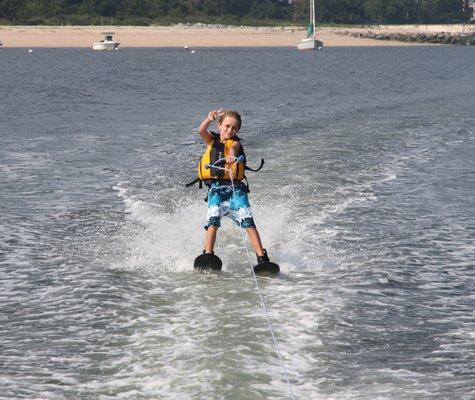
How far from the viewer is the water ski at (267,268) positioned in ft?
30.9

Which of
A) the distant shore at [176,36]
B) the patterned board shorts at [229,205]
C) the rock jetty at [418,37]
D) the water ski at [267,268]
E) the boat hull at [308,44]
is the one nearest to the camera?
the water ski at [267,268]

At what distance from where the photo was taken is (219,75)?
57.4 m

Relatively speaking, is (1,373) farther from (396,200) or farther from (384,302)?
(396,200)

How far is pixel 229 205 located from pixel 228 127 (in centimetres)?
79

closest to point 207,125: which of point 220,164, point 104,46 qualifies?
point 220,164

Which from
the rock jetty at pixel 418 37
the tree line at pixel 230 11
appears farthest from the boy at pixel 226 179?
the rock jetty at pixel 418 37

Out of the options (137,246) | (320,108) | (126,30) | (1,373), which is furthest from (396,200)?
(126,30)

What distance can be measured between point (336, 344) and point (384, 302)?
1.36 m

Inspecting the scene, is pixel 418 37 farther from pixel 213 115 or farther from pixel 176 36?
pixel 213 115

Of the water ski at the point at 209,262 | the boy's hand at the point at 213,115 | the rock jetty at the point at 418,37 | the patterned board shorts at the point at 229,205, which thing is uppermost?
the boy's hand at the point at 213,115

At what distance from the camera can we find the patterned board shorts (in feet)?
31.6

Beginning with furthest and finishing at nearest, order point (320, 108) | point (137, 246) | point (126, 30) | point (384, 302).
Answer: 1. point (126, 30)
2. point (320, 108)
3. point (137, 246)
4. point (384, 302)

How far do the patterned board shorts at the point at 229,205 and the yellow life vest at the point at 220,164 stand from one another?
122mm

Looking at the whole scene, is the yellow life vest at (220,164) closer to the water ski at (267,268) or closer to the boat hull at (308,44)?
the water ski at (267,268)
